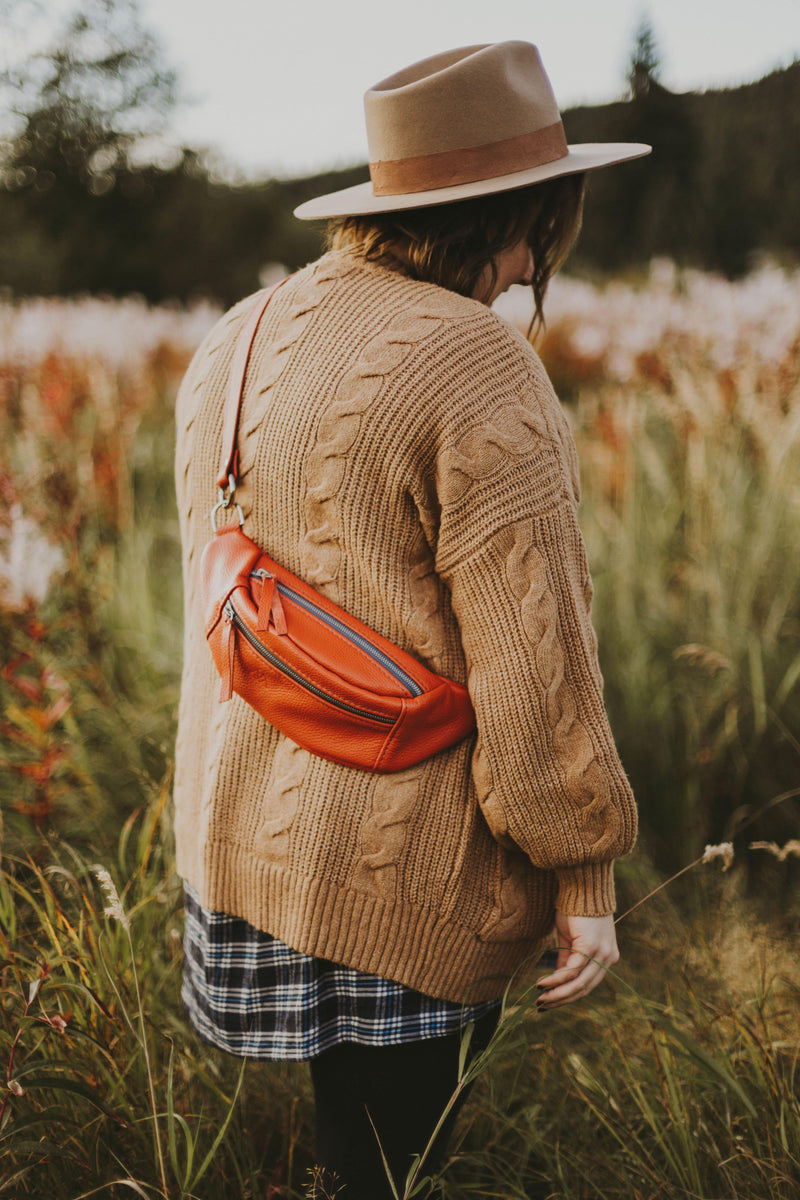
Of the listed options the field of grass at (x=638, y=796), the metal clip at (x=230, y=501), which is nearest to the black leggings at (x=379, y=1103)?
the field of grass at (x=638, y=796)

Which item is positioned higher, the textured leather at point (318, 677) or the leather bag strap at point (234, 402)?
the leather bag strap at point (234, 402)

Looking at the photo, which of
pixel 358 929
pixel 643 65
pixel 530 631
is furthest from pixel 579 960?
pixel 643 65

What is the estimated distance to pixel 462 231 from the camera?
1.10m

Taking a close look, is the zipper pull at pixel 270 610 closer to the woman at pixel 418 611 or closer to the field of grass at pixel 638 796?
the woman at pixel 418 611

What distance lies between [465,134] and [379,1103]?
4.16ft

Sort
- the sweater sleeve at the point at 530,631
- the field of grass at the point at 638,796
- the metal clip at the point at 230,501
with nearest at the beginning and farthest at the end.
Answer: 1. the sweater sleeve at the point at 530,631
2. the metal clip at the point at 230,501
3. the field of grass at the point at 638,796

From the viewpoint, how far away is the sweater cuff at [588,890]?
1.12 m

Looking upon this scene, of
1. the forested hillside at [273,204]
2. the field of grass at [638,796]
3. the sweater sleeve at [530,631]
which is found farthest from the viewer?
the forested hillside at [273,204]

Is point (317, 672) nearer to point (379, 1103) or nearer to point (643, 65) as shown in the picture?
point (379, 1103)

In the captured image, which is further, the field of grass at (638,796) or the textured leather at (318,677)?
the field of grass at (638,796)

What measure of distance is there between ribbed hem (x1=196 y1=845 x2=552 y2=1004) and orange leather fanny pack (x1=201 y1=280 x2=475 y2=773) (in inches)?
7.5

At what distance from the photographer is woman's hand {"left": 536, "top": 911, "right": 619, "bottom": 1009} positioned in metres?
1.12

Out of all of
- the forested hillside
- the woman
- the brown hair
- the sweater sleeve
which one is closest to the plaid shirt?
the woman

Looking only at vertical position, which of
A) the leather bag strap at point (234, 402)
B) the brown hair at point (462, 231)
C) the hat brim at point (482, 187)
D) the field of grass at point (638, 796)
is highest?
the hat brim at point (482, 187)
